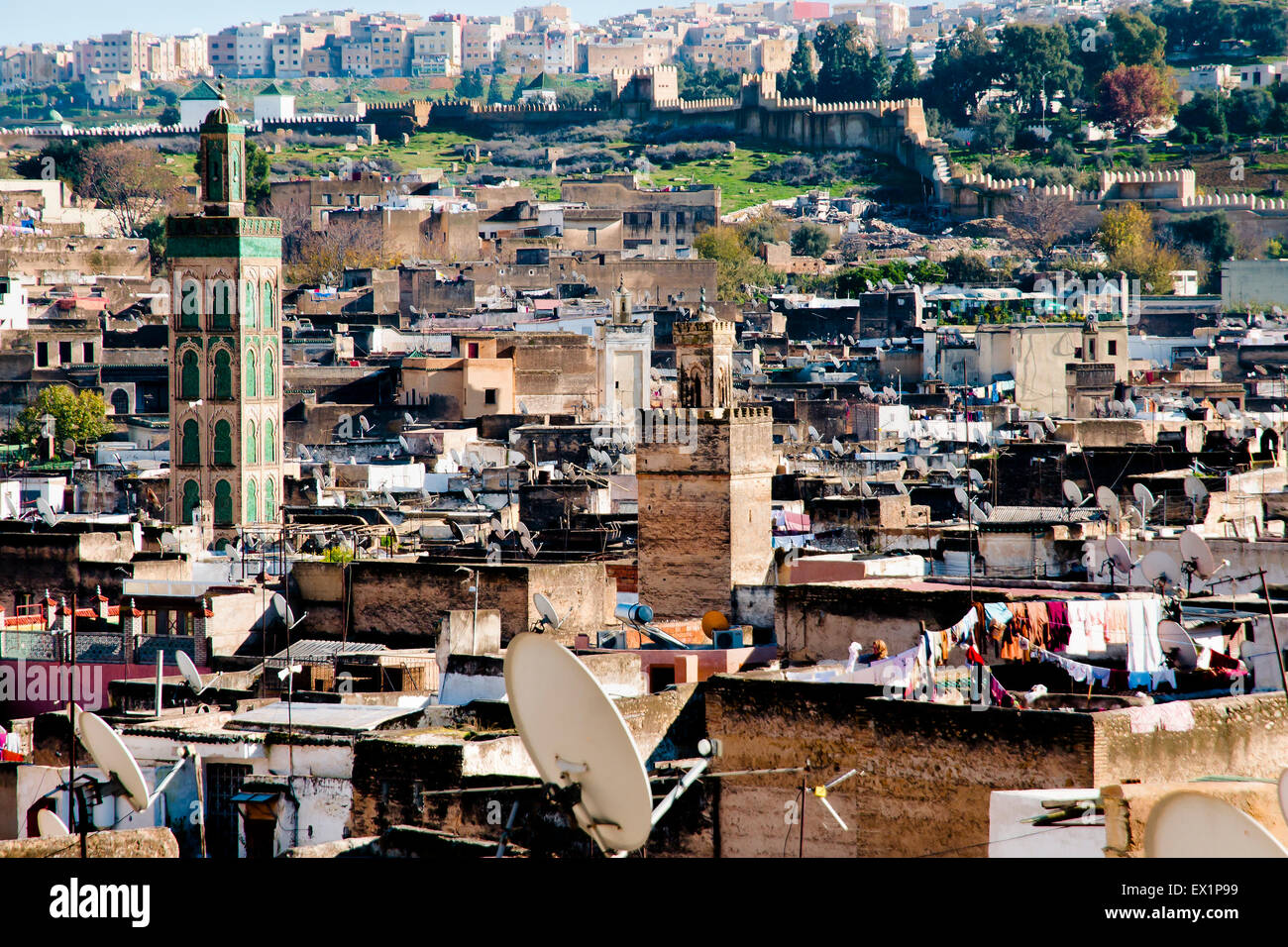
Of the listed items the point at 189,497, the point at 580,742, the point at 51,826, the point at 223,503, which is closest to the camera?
the point at 580,742

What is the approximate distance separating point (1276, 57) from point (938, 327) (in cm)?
6448

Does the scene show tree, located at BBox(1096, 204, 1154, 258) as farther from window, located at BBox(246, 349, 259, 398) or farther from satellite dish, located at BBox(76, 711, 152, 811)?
satellite dish, located at BBox(76, 711, 152, 811)

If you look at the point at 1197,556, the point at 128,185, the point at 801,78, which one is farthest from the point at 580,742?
the point at 801,78

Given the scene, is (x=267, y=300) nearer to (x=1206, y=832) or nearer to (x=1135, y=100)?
(x=1206, y=832)

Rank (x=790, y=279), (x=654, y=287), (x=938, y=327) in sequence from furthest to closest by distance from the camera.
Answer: (x=790, y=279) < (x=654, y=287) < (x=938, y=327)

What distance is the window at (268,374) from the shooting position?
3147cm

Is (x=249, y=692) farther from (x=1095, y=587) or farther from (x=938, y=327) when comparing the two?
(x=938, y=327)

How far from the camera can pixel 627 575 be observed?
23.5m

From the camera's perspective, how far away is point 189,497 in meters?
30.6

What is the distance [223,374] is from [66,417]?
1198cm

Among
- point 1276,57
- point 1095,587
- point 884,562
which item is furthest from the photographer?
point 1276,57
